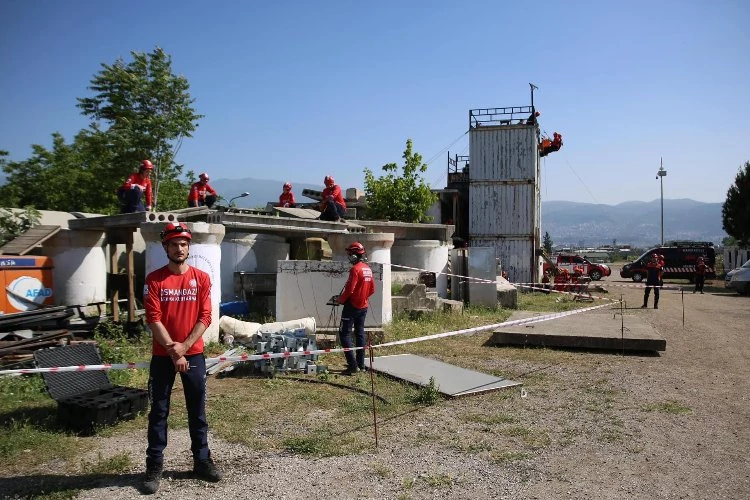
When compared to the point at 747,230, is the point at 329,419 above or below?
below

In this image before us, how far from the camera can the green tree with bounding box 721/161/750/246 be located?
38.4m

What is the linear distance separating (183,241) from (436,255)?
13.1m

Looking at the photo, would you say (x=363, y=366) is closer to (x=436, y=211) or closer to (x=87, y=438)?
(x=87, y=438)

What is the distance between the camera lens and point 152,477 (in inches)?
174

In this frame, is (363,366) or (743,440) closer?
(743,440)

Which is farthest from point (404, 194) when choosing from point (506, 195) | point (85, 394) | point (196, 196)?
point (85, 394)

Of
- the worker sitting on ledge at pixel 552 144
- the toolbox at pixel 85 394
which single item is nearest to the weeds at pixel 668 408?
the toolbox at pixel 85 394

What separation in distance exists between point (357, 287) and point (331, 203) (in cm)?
629

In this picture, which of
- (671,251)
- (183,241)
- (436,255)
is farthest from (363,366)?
(671,251)

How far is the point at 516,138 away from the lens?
88.4ft

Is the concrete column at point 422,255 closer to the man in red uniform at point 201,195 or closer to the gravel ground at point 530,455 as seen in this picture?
the man in red uniform at point 201,195

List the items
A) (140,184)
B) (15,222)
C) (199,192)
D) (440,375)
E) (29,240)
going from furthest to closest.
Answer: (199,192), (15,222), (140,184), (29,240), (440,375)

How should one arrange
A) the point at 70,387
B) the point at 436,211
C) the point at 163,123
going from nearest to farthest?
the point at 70,387
the point at 163,123
the point at 436,211

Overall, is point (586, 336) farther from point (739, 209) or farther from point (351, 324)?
point (739, 209)
